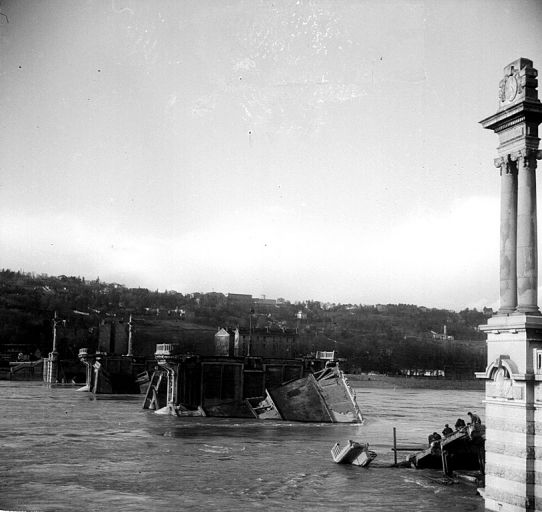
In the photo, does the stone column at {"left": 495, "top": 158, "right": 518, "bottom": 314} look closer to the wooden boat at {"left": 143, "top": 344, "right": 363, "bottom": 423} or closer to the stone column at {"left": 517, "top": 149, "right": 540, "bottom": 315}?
the stone column at {"left": 517, "top": 149, "right": 540, "bottom": 315}

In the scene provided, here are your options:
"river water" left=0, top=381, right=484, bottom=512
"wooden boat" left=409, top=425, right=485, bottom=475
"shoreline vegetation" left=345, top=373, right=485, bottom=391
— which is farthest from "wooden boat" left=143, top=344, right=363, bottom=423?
"shoreline vegetation" left=345, top=373, right=485, bottom=391

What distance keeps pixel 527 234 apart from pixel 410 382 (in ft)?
488

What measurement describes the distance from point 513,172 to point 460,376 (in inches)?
5711

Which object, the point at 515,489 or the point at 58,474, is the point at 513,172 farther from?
the point at 58,474

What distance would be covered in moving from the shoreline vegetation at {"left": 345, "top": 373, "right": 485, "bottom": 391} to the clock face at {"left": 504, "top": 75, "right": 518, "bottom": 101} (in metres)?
134

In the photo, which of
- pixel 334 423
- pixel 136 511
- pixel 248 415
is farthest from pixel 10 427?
pixel 136 511

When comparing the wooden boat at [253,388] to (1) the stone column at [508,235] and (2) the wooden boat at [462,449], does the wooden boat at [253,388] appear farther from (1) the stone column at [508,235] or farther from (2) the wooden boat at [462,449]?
(1) the stone column at [508,235]

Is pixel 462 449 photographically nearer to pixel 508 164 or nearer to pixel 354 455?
pixel 354 455

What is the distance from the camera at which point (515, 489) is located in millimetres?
18703

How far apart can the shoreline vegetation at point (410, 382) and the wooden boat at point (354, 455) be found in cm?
11842

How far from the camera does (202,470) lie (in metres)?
31.4

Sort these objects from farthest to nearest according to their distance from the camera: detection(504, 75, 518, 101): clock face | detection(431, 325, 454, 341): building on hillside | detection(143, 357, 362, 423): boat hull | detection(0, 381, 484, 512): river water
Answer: detection(431, 325, 454, 341): building on hillside < detection(143, 357, 362, 423): boat hull < detection(0, 381, 484, 512): river water < detection(504, 75, 518, 101): clock face

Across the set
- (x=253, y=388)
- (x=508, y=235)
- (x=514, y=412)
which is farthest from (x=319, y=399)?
(x=508, y=235)

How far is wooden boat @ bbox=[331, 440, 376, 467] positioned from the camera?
3191cm
